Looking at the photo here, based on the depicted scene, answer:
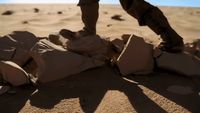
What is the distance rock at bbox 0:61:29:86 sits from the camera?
2.83 meters

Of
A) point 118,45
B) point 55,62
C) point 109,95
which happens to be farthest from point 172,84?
point 55,62

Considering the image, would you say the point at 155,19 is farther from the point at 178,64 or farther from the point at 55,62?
the point at 55,62

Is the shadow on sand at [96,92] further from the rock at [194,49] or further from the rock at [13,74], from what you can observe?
the rock at [194,49]

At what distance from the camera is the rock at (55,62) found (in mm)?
2904

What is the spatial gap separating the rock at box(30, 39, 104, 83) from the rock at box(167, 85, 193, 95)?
56 centimetres

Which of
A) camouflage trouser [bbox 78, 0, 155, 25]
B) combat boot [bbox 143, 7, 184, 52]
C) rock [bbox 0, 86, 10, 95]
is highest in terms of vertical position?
camouflage trouser [bbox 78, 0, 155, 25]

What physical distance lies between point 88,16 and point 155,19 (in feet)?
1.67

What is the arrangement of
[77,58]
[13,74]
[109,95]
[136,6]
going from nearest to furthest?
[109,95]
[13,74]
[77,58]
[136,6]

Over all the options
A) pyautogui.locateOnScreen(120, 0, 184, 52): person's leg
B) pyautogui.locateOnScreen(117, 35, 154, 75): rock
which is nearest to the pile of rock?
pyautogui.locateOnScreen(117, 35, 154, 75): rock

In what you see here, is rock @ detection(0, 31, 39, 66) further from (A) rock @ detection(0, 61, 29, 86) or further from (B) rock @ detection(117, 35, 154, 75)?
(B) rock @ detection(117, 35, 154, 75)

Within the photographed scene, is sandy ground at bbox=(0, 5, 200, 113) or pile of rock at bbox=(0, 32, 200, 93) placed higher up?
pile of rock at bbox=(0, 32, 200, 93)

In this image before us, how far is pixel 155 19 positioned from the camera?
3326 mm

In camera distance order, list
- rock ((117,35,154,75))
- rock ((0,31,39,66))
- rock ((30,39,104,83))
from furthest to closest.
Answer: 1. rock ((0,31,39,66))
2. rock ((117,35,154,75))
3. rock ((30,39,104,83))

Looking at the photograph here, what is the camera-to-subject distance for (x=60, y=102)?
105 inches
